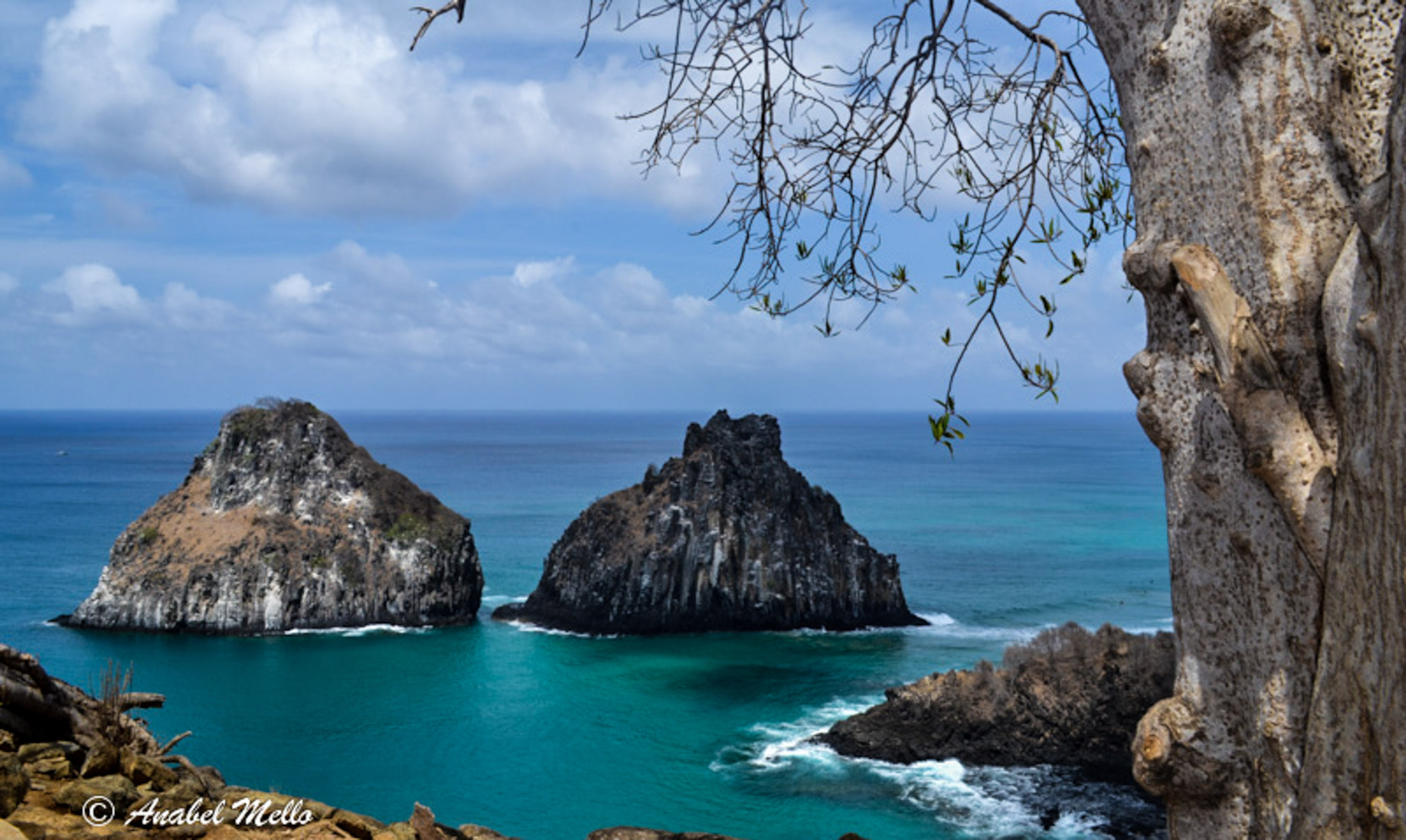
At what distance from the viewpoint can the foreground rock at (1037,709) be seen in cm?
2877

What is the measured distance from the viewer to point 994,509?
104m

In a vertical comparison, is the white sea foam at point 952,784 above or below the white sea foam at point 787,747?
above

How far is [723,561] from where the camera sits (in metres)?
54.6

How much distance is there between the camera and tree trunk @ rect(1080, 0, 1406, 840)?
3.28 meters

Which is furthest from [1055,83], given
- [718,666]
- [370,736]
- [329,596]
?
[329,596]

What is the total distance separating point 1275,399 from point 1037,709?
93.6 ft

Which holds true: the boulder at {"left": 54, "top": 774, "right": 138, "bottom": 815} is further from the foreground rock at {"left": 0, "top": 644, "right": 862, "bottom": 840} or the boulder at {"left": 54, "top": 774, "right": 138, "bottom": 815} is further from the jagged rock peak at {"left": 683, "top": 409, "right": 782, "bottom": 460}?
the jagged rock peak at {"left": 683, "top": 409, "right": 782, "bottom": 460}

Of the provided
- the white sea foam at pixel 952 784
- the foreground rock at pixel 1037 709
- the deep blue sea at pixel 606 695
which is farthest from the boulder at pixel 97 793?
the foreground rock at pixel 1037 709

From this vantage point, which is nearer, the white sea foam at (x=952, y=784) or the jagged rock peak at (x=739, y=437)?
the white sea foam at (x=952, y=784)

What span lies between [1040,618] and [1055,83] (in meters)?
51.0

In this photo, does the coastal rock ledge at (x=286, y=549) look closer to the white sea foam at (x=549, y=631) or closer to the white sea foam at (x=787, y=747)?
the white sea foam at (x=549, y=631)

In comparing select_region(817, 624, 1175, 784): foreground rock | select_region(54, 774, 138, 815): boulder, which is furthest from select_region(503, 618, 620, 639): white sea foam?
select_region(54, 774, 138, 815): boulder

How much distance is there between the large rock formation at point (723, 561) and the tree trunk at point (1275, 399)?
49.5 metres

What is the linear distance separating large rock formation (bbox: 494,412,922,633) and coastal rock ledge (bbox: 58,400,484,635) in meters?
6.75
